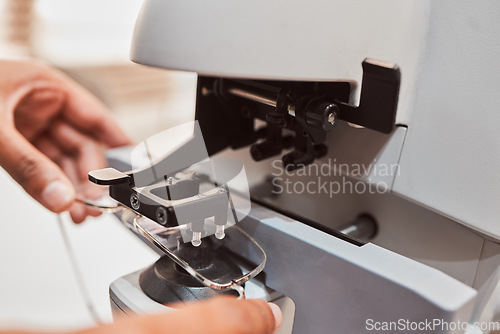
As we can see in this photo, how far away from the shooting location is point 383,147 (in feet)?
1.67

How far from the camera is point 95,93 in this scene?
201 cm

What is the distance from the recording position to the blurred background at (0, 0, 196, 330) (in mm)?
766

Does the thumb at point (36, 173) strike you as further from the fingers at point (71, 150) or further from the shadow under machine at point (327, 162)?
the fingers at point (71, 150)

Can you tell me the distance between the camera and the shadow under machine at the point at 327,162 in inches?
15.4

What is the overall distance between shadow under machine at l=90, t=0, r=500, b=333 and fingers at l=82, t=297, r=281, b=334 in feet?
0.28

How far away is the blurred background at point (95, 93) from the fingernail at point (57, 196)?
0.18m

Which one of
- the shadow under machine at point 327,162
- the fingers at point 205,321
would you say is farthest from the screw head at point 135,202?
the fingers at point 205,321

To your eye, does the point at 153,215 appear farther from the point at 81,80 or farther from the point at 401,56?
the point at 81,80

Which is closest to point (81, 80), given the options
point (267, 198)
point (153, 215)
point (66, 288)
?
point (66, 288)

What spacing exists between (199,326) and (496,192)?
0.33 meters

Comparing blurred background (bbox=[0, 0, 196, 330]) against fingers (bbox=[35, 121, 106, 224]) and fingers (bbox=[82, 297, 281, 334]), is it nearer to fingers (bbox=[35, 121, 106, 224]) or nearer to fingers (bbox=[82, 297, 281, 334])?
fingers (bbox=[35, 121, 106, 224])

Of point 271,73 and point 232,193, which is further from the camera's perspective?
point 232,193

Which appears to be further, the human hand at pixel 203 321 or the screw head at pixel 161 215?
the screw head at pixel 161 215

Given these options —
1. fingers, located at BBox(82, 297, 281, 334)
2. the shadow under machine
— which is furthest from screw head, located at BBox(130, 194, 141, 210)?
fingers, located at BBox(82, 297, 281, 334)
